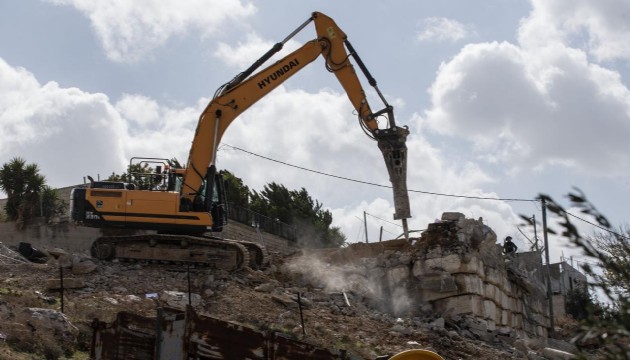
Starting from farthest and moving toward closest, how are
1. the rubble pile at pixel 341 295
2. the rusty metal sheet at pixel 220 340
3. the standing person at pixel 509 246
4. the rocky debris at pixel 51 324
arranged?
the standing person at pixel 509 246, the rubble pile at pixel 341 295, the rocky debris at pixel 51 324, the rusty metal sheet at pixel 220 340

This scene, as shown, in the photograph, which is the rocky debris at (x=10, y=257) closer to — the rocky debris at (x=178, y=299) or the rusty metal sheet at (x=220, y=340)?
the rocky debris at (x=178, y=299)

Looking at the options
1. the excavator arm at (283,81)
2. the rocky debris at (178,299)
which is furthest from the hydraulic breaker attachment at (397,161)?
the rocky debris at (178,299)

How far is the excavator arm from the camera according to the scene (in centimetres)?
1962

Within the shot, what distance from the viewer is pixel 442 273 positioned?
2020 centimetres

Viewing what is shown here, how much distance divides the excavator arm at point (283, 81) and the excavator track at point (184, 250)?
1.06 m

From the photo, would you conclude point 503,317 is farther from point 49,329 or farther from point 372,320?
point 49,329

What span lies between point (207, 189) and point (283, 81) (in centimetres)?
356

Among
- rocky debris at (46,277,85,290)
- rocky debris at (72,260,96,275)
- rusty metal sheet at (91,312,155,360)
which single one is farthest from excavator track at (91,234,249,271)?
rusty metal sheet at (91,312,155,360)

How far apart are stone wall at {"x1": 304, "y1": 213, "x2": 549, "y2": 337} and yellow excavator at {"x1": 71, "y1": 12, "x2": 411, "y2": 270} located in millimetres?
1259

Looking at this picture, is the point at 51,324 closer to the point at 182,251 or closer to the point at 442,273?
the point at 182,251

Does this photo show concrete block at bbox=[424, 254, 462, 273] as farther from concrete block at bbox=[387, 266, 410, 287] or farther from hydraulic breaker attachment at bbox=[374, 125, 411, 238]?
hydraulic breaker attachment at bbox=[374, 125, 411, 238]

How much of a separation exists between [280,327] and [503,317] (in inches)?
387

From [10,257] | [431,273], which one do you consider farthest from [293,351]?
[10,257]

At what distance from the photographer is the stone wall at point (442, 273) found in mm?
19984
